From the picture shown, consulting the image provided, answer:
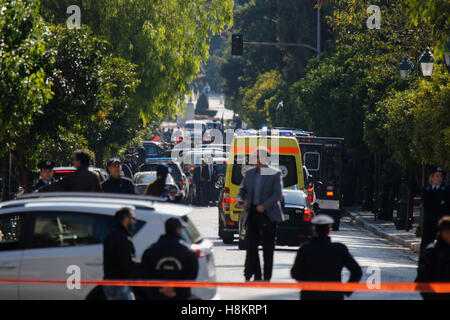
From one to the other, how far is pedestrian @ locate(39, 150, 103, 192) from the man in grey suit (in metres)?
1.99

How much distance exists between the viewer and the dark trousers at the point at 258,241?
39.3 ft

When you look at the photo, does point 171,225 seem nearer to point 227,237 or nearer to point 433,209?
point 433,209

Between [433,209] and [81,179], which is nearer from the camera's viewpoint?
[81,179]

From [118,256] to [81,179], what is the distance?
13.4ft

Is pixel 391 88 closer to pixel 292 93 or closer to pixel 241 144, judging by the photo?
pixel 241 144

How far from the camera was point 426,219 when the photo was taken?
42.8ft

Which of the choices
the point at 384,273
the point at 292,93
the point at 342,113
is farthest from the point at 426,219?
the point at 292,93

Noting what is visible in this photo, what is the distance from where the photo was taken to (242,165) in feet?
64.9

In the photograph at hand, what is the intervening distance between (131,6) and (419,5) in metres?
14.8

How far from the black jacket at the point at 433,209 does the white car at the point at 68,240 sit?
15.1ft

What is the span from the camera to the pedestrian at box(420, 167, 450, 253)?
1288cm

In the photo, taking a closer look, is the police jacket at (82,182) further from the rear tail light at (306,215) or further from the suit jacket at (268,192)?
the rear tail light at (306,215)

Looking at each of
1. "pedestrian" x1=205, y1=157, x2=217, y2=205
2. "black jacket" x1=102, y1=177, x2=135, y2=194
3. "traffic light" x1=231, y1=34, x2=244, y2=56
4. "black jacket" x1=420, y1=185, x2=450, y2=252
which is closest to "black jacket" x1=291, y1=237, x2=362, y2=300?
"black jacket" x1=420, y1=185, x2=450, y2=252

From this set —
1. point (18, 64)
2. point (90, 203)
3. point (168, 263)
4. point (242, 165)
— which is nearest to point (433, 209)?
point (90, 203)
